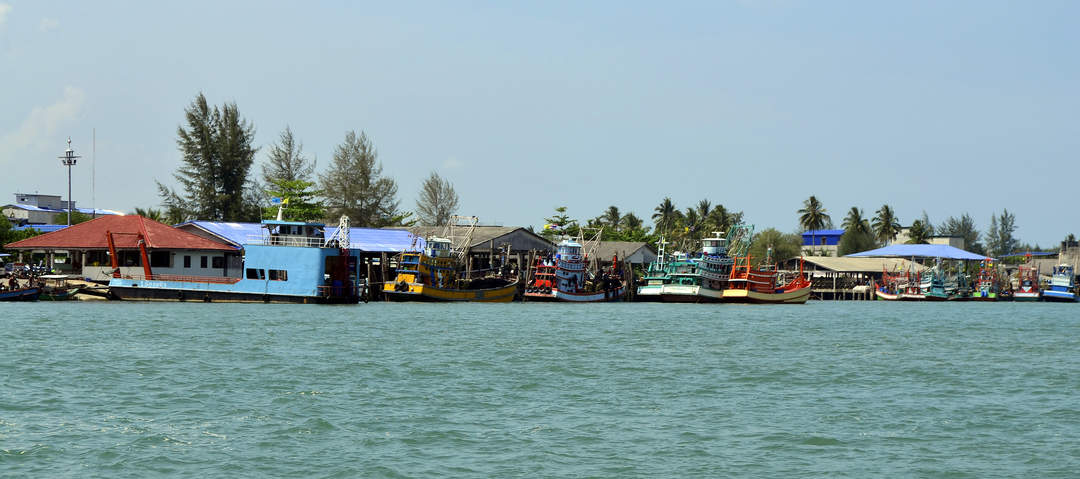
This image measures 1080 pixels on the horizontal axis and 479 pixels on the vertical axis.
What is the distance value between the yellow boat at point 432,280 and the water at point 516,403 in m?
22.9

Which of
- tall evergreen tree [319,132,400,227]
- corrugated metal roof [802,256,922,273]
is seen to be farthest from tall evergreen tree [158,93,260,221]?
corrugated metal roof [802,256,922,273]

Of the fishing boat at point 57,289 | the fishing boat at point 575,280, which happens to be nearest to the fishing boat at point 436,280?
the fishing boat at point 575,280

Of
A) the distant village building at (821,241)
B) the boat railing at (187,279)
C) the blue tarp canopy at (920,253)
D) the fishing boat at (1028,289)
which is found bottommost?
the fishing boat at (1028,289)

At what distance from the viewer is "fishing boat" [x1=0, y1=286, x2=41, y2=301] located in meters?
58.8

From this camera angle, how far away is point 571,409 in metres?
23.2

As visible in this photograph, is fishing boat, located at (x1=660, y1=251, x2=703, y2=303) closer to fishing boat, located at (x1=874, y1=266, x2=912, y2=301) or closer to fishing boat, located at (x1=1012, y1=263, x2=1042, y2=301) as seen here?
fishing boat, located at (x1=874, y1=266, x2=912, y2=301)

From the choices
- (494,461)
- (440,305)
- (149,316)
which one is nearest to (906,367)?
(494,461)

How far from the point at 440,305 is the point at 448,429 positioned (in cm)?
4648

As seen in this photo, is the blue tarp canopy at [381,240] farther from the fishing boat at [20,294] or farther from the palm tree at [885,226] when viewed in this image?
the palm tree at [885,226]

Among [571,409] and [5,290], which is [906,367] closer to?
[571,409]

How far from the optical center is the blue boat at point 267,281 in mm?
58875

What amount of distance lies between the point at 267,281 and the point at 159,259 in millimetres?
8916

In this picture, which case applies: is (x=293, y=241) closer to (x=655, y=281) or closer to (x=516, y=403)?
(x=655, y=281)

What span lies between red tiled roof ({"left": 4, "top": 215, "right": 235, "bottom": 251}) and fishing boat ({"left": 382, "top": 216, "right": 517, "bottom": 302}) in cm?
1061
